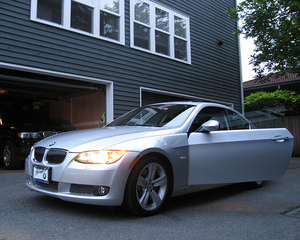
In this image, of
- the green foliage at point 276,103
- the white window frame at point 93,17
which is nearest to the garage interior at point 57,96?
the white window frame at point 93,17

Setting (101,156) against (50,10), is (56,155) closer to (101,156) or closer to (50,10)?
(101,156)

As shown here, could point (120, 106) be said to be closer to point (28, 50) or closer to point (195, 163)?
point (28, 50)

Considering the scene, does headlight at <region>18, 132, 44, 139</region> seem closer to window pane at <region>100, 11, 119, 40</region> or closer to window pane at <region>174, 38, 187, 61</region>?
window pane at <region>100, 11, 119, 40</region>

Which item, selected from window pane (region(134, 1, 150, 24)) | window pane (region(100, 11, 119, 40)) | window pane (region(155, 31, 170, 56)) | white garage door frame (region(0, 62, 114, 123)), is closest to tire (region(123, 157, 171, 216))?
white garage door frame (region(0, 62, 114, 123))

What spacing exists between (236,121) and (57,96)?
8.84m

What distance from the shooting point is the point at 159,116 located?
13.6 feet

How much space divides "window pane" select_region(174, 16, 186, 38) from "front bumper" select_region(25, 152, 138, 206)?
29.0 feet

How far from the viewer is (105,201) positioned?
2896 mm

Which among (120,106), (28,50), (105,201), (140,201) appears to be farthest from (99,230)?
(120,106)

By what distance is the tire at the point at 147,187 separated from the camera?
3.02 m

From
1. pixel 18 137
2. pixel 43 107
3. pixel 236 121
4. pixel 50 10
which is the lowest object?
pixel 18 137

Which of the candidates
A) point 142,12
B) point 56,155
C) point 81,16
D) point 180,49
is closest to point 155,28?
point 142,12

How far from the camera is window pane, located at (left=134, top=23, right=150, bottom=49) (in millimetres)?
9414

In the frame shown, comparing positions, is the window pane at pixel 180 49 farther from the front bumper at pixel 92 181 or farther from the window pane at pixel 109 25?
the front bumper at pixel 92 181
